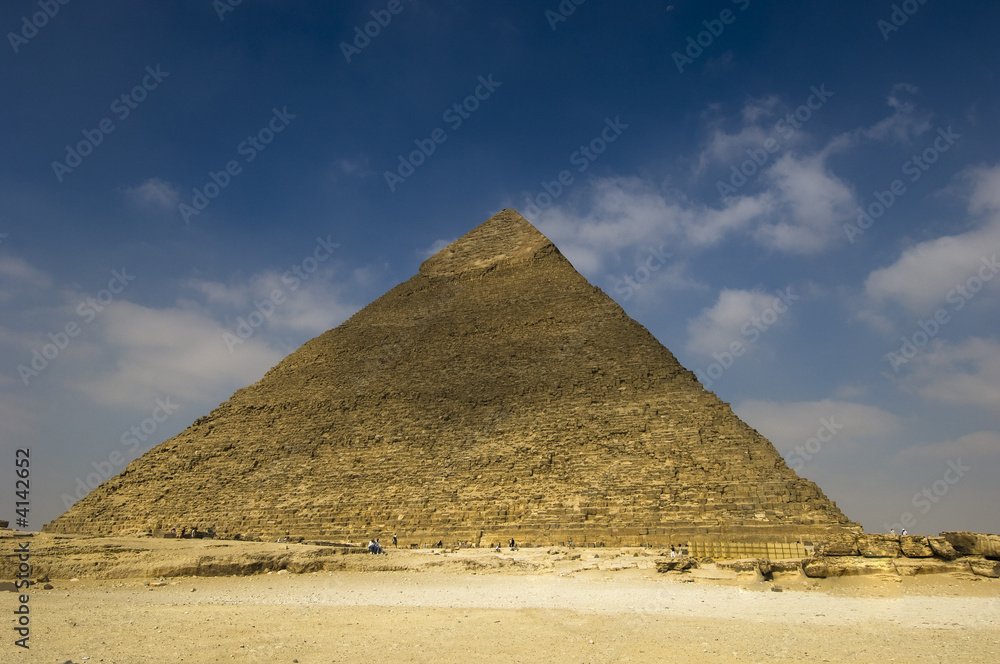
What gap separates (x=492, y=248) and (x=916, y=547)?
2902cm

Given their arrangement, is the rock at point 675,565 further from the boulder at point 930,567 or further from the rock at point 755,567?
the boulder at point 930,567

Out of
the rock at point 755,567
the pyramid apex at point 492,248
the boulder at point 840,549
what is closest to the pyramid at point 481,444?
the pyramid apex at point 492,248

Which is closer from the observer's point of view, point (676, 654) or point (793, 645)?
point (676, 654)

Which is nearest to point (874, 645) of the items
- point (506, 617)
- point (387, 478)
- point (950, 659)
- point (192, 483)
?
point (950, 659)

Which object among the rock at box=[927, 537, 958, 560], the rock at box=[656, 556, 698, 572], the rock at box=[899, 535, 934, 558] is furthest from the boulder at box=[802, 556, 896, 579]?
the rock at box=[656, 556, 698, 572]

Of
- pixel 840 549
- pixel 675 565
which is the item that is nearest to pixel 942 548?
pixel 840 549

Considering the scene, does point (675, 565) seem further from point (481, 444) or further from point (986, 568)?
point (481, 444)

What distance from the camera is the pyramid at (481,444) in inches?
656

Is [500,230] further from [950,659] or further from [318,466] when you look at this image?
[950,659]

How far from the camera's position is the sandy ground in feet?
13.8

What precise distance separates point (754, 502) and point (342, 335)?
22.1m

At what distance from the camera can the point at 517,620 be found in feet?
18.3

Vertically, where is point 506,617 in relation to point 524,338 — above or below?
below

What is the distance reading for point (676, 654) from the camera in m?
4.22
